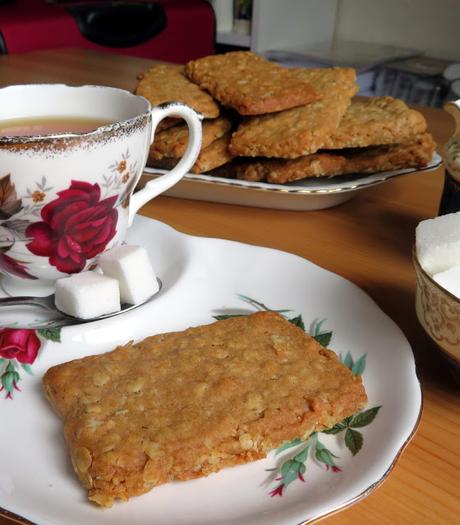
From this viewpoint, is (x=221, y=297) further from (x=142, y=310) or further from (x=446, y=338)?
(x=446, y=338)

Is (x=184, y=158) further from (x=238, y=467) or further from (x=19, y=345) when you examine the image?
(x=238, y=467)

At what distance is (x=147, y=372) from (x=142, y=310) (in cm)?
11

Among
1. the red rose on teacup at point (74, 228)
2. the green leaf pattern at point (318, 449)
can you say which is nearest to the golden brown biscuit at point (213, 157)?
the red rose on teacup at point (74, 228)

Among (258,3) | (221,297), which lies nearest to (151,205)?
(221,297)

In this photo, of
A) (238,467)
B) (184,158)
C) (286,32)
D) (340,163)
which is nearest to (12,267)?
(184,158)

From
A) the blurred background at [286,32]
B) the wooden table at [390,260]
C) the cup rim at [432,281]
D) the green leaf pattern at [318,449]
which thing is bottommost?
the blurred background at [286,32]

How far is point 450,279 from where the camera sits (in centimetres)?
47

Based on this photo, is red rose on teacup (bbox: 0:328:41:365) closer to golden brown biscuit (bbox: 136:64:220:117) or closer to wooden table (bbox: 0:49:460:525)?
wooden table (bbox: 0:49:460:525)

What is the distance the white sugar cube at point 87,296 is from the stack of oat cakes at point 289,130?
310mm

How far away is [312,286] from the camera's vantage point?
59 centimetres

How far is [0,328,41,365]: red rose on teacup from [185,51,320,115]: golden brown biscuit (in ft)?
1.57

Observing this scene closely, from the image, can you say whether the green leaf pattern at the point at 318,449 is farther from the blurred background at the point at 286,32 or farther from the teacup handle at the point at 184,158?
the blurred background at the point at 286,32

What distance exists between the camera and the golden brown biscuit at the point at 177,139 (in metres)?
0.83

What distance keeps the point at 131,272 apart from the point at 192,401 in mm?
184
